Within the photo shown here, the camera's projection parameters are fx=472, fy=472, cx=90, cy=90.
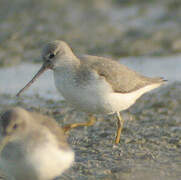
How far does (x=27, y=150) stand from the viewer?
5730mm

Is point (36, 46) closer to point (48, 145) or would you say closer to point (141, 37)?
point (141, 37)

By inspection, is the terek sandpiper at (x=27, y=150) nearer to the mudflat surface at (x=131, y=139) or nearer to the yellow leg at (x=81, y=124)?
the mudflat surface at (x=131, y=139)

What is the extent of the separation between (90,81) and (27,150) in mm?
2488

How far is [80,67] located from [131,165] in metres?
1.95

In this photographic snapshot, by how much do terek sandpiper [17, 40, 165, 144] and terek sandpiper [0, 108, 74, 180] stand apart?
1.92 m

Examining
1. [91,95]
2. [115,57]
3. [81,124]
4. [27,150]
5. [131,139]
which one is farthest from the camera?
[115,57]

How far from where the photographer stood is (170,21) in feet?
50.8

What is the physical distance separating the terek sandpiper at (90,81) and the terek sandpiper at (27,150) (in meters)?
1.92

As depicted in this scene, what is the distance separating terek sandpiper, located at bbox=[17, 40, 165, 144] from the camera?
311 inches

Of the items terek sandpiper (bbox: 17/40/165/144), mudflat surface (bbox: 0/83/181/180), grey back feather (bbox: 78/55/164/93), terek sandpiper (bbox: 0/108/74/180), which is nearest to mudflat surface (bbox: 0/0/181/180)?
mudflat surface (bbox: 0/83/181/180)

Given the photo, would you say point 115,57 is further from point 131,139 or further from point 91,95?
point 91,95

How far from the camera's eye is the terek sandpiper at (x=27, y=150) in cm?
573

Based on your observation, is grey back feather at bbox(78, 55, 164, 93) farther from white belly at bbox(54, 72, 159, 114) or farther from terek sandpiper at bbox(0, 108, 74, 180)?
terek sandpiper at bbox(0, 108, 74, 180)

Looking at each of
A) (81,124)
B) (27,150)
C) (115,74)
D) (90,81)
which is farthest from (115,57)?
(27,150)
